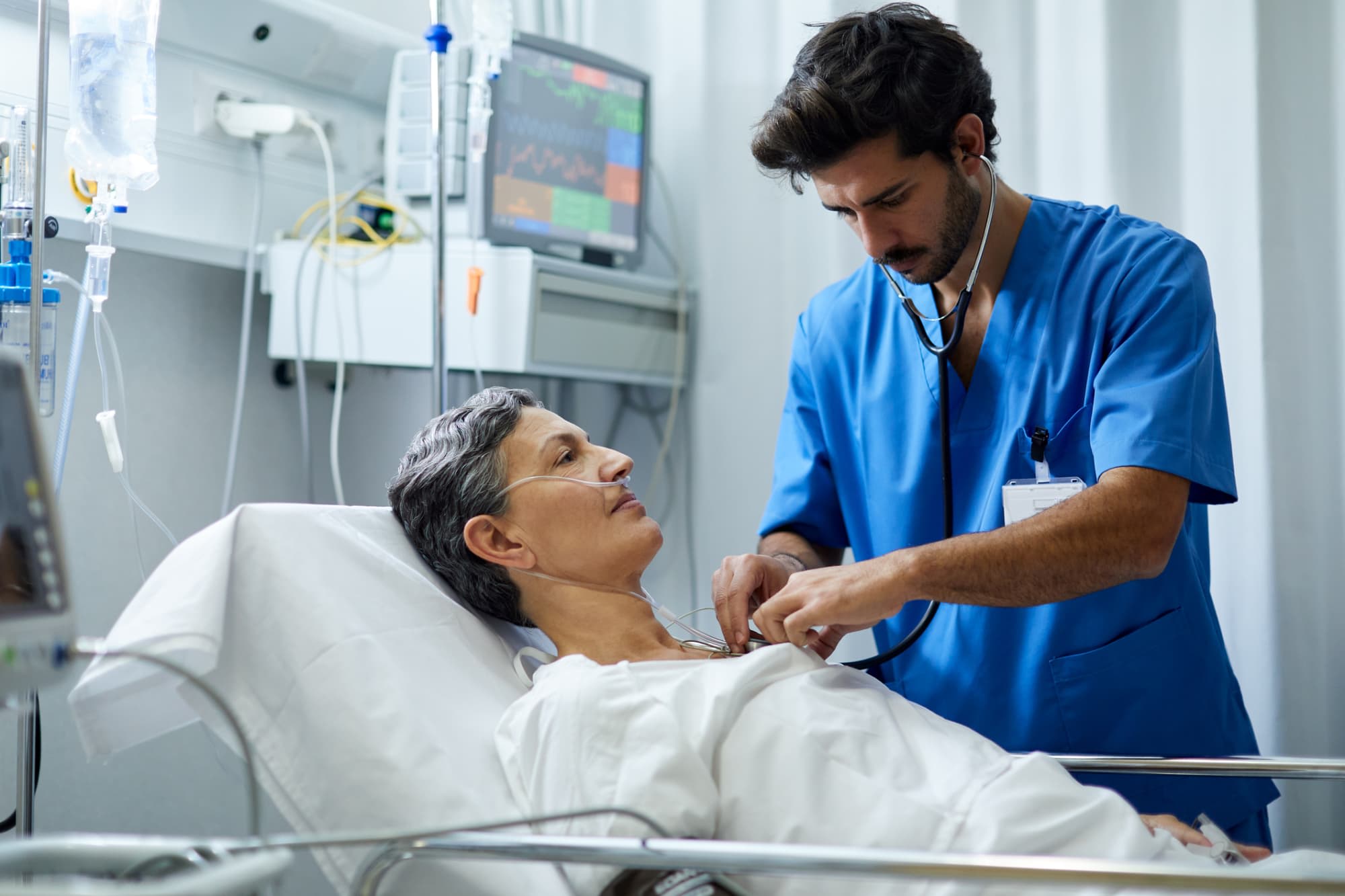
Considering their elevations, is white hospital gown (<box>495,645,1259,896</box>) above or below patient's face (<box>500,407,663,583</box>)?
below

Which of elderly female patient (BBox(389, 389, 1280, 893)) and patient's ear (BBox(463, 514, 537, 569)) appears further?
patient's ear (BBox(463, 514, 537, 569))

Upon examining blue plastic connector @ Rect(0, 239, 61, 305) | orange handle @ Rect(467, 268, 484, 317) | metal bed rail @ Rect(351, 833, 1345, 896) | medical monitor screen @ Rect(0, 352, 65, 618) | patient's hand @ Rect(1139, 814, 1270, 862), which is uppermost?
orange handle @ Rect(467, 268, 484, 317)

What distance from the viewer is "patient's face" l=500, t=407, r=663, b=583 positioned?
1.54 m

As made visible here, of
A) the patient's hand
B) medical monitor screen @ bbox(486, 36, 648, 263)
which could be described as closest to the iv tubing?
medical monitor screen @ bbox(486, 36, 648, 263)

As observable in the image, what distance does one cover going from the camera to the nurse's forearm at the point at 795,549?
1.83 meters

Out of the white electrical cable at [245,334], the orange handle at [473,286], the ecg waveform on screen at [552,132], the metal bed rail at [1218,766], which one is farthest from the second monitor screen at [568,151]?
the metal bed rail at [1218,766]

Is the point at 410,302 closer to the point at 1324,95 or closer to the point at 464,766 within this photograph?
the point at 464,766

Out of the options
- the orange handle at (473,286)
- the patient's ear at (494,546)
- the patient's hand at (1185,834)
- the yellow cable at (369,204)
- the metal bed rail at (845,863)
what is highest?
the yellow cable at (369,204)

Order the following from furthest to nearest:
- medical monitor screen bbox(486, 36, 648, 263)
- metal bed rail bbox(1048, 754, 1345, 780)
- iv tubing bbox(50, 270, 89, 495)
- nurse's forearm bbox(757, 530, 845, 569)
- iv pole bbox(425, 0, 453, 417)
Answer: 1. medical monitor screen bbox(486, 36, 648, 263)
2. iv pole bbox(425, 0, 453, 417)
3. nurse's forearm bbox(757, 530, 845, 569)
4. iv tubing bbox(50, 270, 89, 495)
5. metal bed rail bbox(1048, 754, 1345, 780)

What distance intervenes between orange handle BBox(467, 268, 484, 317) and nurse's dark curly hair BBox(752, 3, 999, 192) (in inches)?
31.9

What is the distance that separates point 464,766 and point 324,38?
1.74m

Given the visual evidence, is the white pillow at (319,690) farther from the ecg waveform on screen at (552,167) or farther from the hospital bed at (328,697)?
the ecg waveform on screen at (552,167)

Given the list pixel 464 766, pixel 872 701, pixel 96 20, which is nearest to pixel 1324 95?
pixel 872 701

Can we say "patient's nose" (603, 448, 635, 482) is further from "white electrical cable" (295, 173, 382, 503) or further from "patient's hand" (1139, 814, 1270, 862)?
"white electrical cable" (295, 173, 382, 503)
